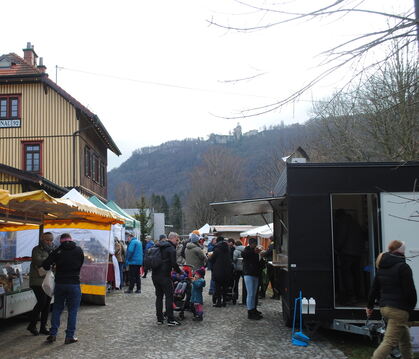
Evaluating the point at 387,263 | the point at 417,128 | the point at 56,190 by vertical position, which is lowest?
the point at 387,263

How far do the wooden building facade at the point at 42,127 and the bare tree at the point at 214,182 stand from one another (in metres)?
37.4

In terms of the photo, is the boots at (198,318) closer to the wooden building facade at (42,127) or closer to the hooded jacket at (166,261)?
the hooded jacket at (166,261)

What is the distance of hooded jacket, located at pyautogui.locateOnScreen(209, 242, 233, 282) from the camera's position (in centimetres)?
1238

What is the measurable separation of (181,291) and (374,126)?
12.7 meters

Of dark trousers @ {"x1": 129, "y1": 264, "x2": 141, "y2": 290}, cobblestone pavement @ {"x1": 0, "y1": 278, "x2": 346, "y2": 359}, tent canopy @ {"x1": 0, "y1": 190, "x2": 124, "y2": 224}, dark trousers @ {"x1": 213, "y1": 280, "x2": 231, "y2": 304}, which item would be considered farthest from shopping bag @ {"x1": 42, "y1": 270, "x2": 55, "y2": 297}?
dark trousers @ {"x1": 129, "y1": 264, "x2": 141, "y2": 290}

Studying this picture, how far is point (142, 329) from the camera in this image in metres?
9.70

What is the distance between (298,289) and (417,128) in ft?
38.0

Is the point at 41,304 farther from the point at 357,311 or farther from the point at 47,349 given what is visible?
the point at 357,311

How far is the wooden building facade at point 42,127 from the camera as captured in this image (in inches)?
1006

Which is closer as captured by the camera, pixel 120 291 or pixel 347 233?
pixel 347 233

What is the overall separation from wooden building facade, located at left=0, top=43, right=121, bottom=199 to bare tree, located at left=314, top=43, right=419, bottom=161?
1201cm

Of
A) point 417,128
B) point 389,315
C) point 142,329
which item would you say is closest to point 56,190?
point 142,329

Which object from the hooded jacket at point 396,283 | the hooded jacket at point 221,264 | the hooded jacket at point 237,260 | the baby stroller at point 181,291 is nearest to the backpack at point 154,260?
the baby stroller at point 181,291

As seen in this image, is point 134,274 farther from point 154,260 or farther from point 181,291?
point 154,260
